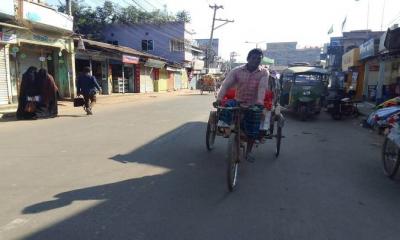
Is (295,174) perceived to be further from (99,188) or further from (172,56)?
(172,56)

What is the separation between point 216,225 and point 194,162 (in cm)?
307

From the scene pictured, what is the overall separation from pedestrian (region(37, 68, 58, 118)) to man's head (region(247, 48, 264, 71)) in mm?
9965

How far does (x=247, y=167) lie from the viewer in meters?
7.06

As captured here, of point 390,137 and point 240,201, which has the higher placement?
point 390,137

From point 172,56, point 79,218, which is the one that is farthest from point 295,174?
point 172,56

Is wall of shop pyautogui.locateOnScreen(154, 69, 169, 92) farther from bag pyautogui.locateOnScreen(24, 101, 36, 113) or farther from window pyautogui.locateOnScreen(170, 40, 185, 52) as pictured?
bag pyautogui.locateOnScreen(24, 101, 36, 113)

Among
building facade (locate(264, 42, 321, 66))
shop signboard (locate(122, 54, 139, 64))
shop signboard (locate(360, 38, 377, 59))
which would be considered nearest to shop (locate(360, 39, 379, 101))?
shop signboard (locate(360, 38, 377, 59))

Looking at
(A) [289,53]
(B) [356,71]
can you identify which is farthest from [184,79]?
(A) [289,53]

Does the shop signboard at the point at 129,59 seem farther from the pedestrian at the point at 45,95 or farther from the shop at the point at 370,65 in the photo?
the shop at the point at 370,65

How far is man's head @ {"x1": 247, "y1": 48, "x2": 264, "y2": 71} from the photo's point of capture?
649 centimetres

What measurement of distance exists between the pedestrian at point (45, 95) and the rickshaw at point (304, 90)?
9323 millimetres

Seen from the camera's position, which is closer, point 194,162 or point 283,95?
point 194,162

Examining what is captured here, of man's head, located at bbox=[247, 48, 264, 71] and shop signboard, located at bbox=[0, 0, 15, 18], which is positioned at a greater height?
shop signboard, located at bbox=[0, 0, 15, 18]

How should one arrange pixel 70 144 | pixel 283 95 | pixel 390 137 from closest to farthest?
pixel 390 137
pixel 70 144
pixel 283 95
